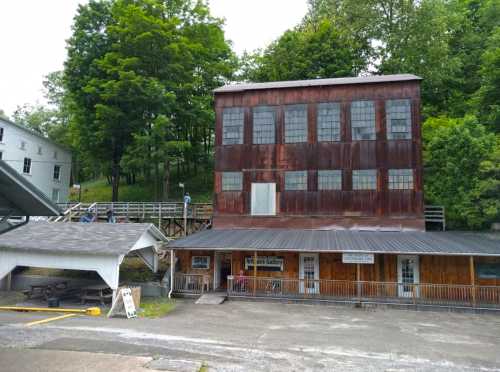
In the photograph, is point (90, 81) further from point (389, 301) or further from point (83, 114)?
point (389, 301)

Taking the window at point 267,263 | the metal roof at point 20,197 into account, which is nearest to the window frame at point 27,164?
the window at point 267,263

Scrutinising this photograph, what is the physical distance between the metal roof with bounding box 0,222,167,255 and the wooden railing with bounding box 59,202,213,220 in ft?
18.8

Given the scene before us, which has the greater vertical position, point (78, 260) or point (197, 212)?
point (197, 212)

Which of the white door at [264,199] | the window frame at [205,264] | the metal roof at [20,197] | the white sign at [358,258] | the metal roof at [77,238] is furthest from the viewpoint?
the white door at [264,199]

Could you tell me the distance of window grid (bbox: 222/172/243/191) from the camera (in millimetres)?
21017

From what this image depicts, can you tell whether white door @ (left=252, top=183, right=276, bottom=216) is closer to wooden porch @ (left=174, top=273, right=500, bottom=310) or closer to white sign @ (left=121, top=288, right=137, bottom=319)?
wooden porch @ (left=174, top=273, right=500, bottom=310)

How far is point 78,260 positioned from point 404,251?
44.9ft

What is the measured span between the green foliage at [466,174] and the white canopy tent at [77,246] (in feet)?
53.3

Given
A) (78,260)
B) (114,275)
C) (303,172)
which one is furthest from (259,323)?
(303,172)

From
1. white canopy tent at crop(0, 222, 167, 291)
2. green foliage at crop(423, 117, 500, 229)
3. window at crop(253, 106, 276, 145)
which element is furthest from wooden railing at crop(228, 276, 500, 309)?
window at crop(253, 106, 276, 145)

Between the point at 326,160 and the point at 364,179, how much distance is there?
2.31 m

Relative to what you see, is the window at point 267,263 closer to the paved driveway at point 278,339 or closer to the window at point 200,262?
the window at point 200,262

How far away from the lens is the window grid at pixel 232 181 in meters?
21.0

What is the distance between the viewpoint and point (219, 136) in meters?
21.6
